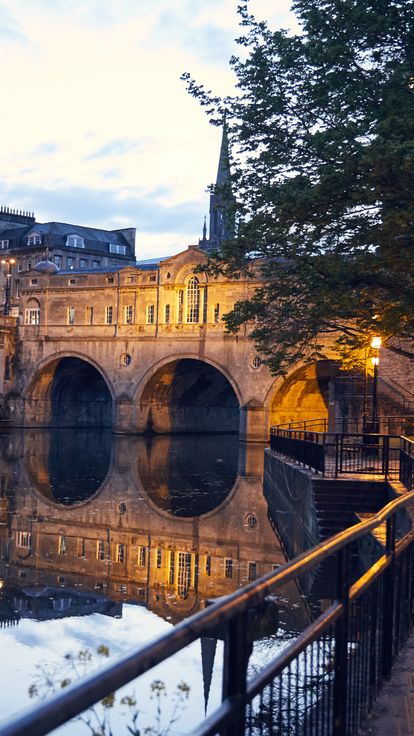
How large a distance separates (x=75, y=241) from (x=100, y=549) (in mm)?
75116

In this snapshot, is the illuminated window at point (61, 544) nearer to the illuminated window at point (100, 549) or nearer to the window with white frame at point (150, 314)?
the illuminated window at point (100, 549)

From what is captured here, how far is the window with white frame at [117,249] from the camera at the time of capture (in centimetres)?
9275

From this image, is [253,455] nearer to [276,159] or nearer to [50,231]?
[276,159]

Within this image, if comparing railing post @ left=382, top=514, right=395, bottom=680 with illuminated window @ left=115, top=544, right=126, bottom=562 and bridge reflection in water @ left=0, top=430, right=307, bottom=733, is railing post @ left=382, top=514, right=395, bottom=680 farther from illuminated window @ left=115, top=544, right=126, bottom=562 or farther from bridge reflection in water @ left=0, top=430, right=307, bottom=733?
illuminated window @ left=115, top=544, right=126, bottom=562

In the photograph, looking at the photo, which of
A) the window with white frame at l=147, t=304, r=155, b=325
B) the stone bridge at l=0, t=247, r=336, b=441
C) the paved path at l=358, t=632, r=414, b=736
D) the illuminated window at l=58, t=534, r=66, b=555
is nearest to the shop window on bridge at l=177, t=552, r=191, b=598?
the illuminated window at l=58, t=534, r=66, b=555

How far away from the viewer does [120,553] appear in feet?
53.4

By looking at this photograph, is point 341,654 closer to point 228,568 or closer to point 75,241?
point 228,568

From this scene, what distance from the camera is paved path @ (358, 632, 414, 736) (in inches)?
200

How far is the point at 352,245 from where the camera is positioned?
1759cm

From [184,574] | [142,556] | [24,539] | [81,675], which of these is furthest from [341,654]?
[24,539]

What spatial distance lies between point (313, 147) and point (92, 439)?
3632 centimetres

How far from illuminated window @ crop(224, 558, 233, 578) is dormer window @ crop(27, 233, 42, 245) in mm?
75717

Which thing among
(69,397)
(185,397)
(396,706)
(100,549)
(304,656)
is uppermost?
(185,397)

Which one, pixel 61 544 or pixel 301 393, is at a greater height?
pixel 301 393
